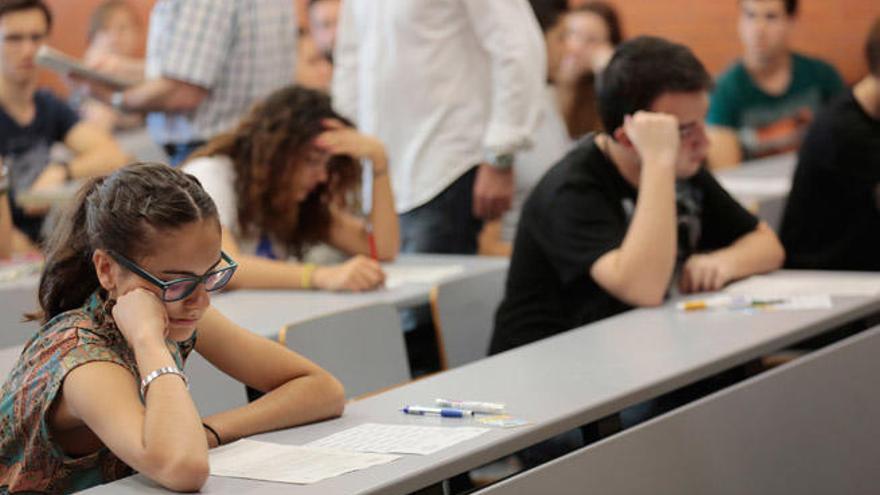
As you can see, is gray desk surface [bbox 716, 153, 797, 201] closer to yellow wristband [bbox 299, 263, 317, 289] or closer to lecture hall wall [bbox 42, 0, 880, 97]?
lecture hall wall [bbox 42, 0, 880, 97]

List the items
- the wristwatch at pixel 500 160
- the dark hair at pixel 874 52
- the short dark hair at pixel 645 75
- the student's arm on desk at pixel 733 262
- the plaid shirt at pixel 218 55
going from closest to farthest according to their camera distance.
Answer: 1. the short dark hair at pixel 645 75
2. the student's arm on desk at pixel 733 262
3. the dark hair at pixel 874 52
4. the wristwatch at pixel 500 160
5. the plaid shirt at pixel 218 55

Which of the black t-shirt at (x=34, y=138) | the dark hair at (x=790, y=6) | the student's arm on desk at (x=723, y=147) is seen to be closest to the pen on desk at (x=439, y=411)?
the black t-shirt at (x=34, y=138)

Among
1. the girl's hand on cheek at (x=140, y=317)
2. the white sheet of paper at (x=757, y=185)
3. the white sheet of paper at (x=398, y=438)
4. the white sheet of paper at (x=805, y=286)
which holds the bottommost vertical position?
the white sheet of paper at (x=757, y=185)

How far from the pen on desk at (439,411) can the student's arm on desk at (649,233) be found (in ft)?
2.79

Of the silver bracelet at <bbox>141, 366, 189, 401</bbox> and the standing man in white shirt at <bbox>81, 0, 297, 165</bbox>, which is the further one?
the standing man in white shirt at <bbox>81, 0, 297, 165</bbox>

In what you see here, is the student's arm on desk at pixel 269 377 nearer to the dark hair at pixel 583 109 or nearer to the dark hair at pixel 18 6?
the dark hair at pixel 583 109

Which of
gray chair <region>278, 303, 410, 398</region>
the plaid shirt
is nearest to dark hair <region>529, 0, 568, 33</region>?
the plaid shirt

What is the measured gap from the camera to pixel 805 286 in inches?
117

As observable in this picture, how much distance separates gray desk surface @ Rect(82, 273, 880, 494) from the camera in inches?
68.6

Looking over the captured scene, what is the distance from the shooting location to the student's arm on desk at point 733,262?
3.03m

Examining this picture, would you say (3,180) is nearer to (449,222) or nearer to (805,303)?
(449,222)

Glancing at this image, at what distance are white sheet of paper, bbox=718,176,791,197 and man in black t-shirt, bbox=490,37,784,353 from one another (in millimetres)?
1486

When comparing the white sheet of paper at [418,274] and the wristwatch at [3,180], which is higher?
the wristwatch at [3,180]

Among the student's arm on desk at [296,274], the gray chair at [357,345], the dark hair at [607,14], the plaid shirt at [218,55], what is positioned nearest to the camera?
the gray chair at [357,345]
